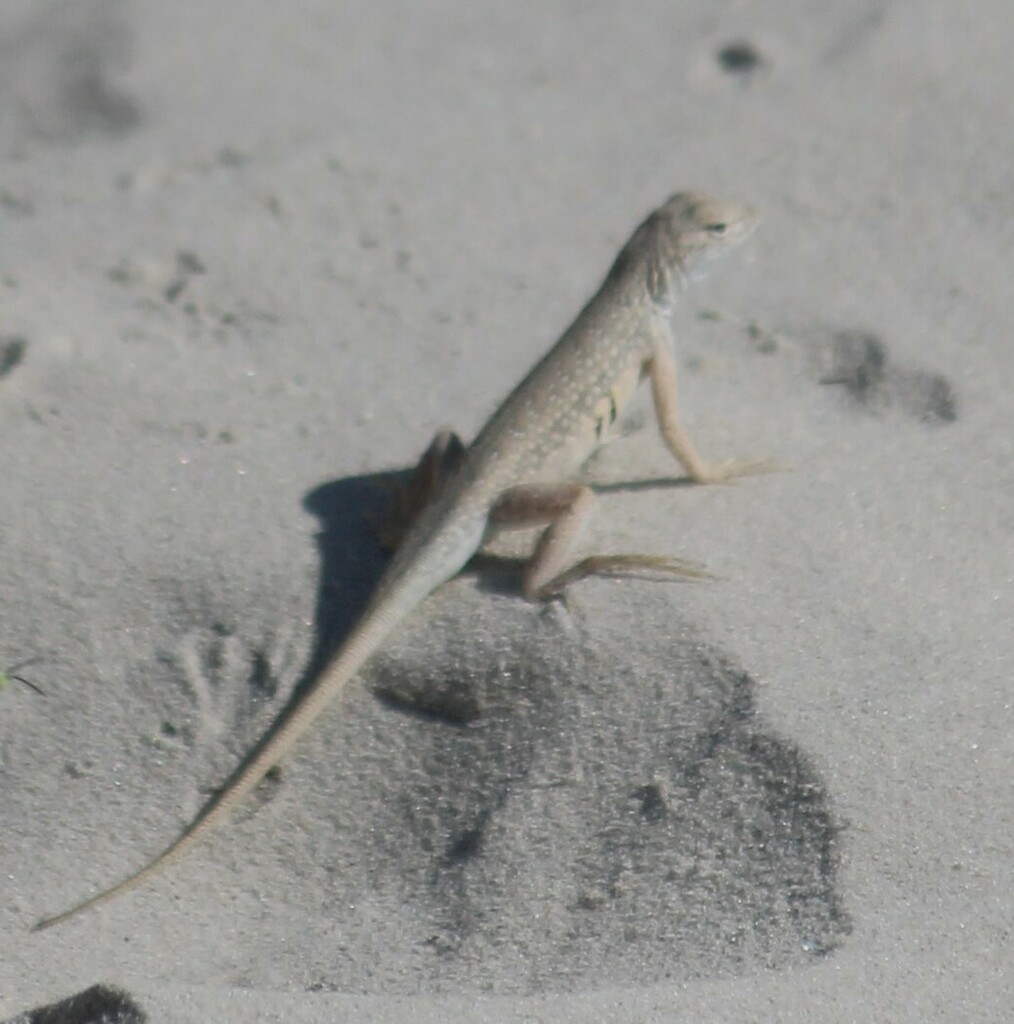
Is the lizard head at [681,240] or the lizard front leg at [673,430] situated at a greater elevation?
the lizard head at [681,240]

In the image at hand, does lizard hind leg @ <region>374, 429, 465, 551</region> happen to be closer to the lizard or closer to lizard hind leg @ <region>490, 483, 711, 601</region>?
the lizard

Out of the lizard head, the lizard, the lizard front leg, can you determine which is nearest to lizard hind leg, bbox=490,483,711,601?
the lizard

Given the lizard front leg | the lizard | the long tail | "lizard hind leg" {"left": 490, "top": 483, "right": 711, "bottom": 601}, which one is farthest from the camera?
the lizard front leg

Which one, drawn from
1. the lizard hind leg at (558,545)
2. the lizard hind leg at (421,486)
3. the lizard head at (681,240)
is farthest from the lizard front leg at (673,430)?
the lizard hind leg at (421,486)

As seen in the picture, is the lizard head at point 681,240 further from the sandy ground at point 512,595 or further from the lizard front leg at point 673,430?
the sandy ground at point 512,595

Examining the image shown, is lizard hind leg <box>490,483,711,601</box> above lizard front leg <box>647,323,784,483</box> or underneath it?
underneath

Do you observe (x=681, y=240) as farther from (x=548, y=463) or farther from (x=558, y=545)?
(x=558, y=545)

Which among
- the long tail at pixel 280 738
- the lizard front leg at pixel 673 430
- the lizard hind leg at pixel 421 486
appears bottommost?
the long tail at pixel 280 738
